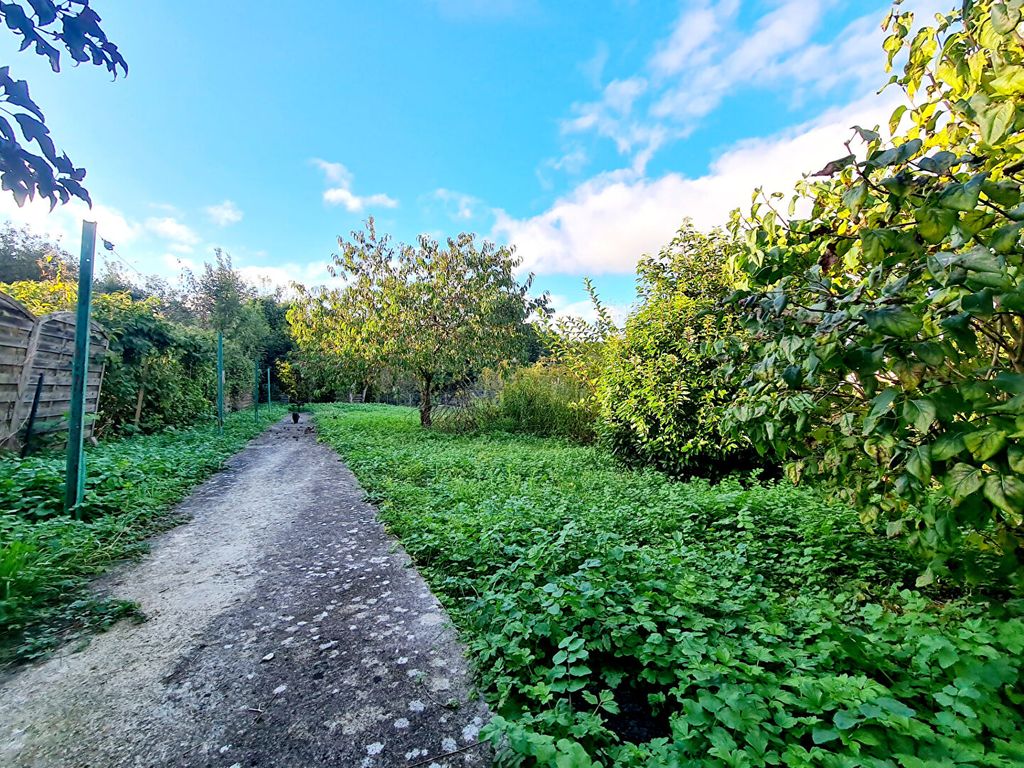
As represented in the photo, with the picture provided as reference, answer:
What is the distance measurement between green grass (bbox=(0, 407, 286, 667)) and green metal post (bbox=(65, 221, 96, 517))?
172mm

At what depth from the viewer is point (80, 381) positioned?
3639 mm

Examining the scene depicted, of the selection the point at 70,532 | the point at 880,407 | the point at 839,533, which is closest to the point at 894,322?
the point at 880,407

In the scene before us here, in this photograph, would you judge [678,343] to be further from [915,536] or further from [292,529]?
[292,529]

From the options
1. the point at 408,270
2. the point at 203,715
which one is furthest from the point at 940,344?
the point at 408,270

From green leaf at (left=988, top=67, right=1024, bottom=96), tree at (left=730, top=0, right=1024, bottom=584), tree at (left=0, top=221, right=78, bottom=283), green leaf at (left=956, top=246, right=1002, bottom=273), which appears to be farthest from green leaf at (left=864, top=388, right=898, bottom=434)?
tree at (left=0, top=221, right=78, bottom=283)

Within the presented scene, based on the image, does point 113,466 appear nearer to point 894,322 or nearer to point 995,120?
point 894,322

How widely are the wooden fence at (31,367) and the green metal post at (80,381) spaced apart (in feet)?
7.80

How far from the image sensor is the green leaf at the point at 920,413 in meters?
1.30

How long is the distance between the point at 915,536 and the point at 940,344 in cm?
95

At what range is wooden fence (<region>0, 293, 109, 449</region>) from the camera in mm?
4906

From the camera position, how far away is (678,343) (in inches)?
213

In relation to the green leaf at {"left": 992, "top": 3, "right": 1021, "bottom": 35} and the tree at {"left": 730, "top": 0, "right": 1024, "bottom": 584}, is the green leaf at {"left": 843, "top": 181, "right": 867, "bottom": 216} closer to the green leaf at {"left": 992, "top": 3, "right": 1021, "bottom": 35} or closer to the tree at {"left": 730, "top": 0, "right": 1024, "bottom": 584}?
the tree at {"left": 730, "top": 0, "right": 1024, "bottom": 584}

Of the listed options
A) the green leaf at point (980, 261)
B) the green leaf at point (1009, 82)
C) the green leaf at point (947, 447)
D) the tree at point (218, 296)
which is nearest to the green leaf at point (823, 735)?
the green leaf at point (947, 447)

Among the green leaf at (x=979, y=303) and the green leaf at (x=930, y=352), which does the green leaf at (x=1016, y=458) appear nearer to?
the green leaf at (x=930, y=352)
